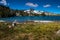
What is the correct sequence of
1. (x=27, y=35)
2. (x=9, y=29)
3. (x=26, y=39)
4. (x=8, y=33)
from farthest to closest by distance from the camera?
1. (x=9, y=29)
2. (x=8, y=33)
3. (x=27, y=35)
4. (x=26, y=39)

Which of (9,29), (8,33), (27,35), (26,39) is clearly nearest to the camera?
(26,39)

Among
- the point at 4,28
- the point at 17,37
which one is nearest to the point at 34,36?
the point at 17,37

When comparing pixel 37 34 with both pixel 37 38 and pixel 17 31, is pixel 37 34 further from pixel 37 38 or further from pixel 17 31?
pixel 17 31

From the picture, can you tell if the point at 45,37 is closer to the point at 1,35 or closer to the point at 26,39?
the point at 26,39

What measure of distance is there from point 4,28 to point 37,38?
4.66 meters

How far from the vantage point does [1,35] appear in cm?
1546

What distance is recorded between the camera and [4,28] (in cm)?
1766

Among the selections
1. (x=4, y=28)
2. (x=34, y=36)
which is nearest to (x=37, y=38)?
(x=34, y=36)

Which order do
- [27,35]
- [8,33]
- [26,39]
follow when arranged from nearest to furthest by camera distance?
[26,39] → [27,35] → [8,33]

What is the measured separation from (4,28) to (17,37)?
3364mm

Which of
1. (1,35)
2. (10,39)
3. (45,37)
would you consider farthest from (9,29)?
(45,37)

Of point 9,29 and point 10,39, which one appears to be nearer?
point 10,39

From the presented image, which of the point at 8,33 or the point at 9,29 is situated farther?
the point at 9,29

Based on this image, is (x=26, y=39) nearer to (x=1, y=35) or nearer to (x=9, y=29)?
(x=1, y=35)
